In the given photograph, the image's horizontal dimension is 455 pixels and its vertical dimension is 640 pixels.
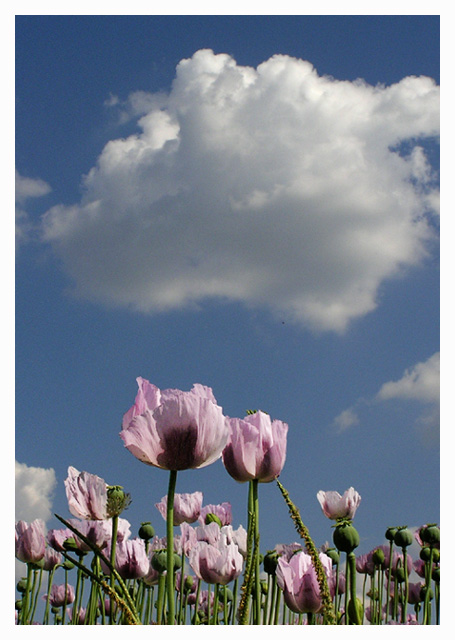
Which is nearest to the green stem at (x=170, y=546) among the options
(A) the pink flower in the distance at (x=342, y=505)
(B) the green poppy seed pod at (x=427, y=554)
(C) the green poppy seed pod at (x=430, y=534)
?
(A) the pink flower in the distance at (x=342, y=505)

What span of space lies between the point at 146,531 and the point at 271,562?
0.91 metres

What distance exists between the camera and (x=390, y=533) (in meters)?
4.04

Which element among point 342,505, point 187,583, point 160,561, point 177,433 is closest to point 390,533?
point 342,505

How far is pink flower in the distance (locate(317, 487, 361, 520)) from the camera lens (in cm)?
342

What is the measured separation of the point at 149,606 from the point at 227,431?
262 cm

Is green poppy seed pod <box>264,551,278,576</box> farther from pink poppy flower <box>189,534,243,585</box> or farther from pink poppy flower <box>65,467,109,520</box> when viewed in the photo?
pink poppy flower <box>65,467,109,520</box>

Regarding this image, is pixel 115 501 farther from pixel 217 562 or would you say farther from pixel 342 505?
pixel 342 505

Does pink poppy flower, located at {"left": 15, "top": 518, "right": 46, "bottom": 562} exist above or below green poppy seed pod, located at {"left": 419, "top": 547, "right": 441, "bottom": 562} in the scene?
above

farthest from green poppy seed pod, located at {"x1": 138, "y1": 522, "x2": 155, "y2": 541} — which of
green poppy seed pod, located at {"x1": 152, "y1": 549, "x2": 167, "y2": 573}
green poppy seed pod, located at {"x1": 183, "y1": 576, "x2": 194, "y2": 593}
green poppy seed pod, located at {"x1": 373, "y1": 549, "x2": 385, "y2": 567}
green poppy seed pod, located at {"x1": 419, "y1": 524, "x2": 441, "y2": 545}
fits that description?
green poppy seed pod, located at {"x1": 419, "y1": 524, "x2": 441, "y2": 545}

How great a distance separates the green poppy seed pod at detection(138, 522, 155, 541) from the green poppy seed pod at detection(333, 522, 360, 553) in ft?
5.95

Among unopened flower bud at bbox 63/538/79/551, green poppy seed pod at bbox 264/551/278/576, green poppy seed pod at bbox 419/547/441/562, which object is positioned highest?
unopened flower bud at bbox 63/538/79/551

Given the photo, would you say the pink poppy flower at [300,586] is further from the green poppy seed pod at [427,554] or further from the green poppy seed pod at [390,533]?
the green poppy seed pod at [427,554]
